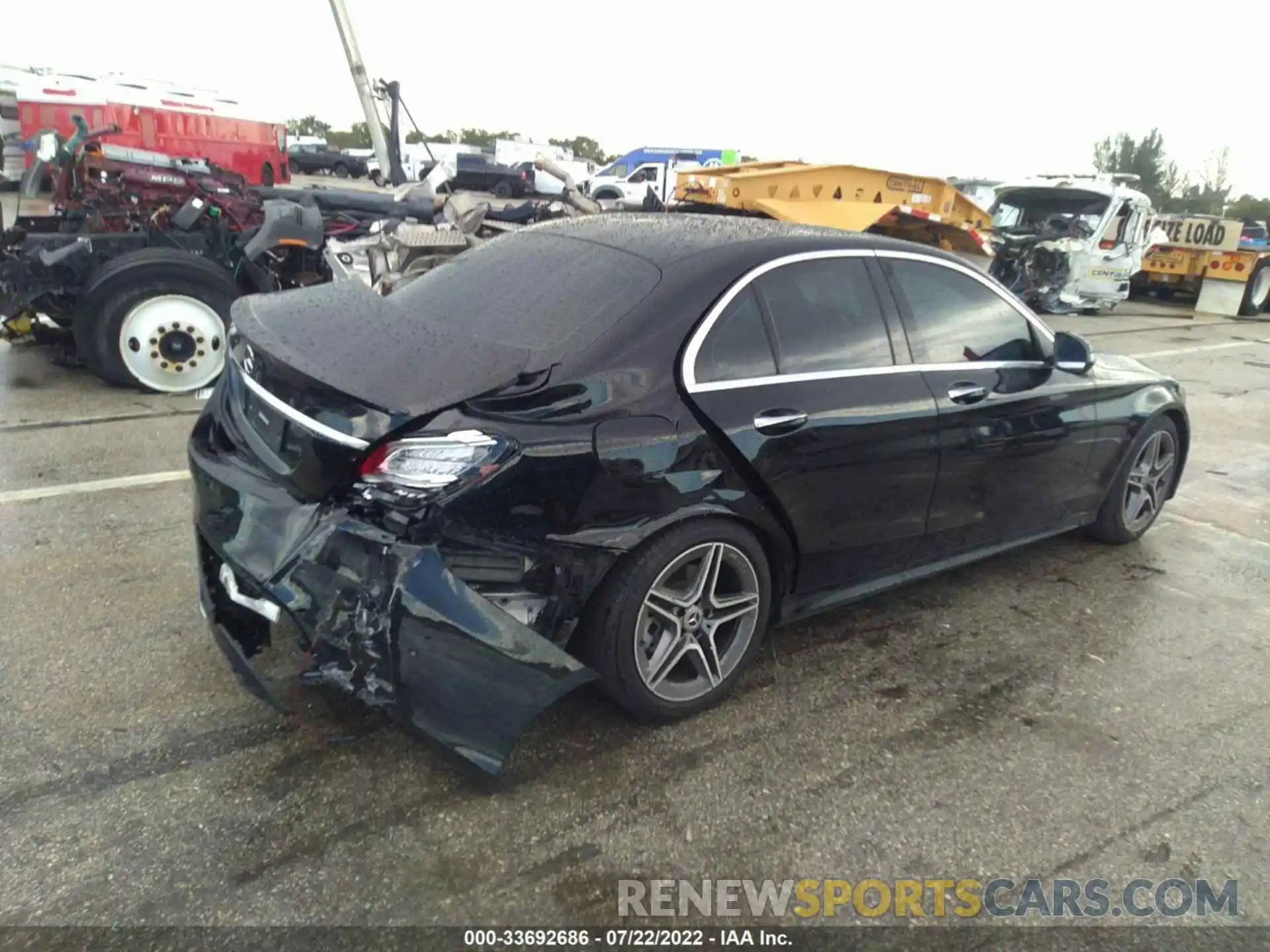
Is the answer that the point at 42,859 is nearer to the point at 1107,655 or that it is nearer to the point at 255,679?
the point at 255,679

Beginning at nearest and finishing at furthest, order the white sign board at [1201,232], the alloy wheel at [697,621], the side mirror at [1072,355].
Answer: the alloy wheel at [697,621] → the side mirror at [1072,355] → the white sign board at [1201,232]

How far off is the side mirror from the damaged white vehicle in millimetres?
11656

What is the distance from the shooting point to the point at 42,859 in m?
2.31

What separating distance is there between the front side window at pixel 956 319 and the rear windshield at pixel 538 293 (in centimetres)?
113

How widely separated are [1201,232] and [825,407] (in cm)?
1771

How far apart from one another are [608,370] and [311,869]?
1.55 metres

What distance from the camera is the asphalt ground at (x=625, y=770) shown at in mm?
2332

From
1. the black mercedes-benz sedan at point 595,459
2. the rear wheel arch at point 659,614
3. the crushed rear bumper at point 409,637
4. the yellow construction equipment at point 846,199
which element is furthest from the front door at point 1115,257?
the crushed rear bumper at point 409,637

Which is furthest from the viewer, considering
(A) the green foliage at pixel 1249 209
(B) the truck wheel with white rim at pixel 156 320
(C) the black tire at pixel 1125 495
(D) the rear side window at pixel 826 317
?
(A) the green foliage at pixel 1249 209

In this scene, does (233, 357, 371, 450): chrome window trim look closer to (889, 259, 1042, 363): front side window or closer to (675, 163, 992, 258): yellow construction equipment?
(889, 259, 1042, 363): front side window

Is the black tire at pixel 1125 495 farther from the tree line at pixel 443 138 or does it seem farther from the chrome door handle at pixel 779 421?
the tree line at pixel 443 138

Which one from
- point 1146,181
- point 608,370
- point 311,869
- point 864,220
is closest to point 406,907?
point 311,869

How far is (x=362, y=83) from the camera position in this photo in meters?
13.6

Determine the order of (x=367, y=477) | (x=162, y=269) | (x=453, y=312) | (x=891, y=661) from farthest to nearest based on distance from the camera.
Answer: (x=162, y=269) → (x=891, y=661) → (x=453, y=312) → (x=367, y=477)
